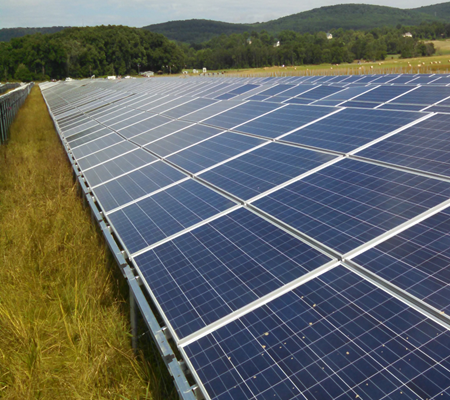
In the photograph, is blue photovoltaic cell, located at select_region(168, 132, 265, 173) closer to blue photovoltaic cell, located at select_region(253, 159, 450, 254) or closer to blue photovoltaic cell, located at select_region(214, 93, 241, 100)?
blue photovoltaic cell, located at select_region(253, 159, 450, 254)

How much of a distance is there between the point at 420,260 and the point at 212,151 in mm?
7124

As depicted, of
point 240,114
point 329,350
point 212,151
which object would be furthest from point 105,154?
point 329,350

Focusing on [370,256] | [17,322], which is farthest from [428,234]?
[17,322]

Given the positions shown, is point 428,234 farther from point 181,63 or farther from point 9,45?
point 9,45

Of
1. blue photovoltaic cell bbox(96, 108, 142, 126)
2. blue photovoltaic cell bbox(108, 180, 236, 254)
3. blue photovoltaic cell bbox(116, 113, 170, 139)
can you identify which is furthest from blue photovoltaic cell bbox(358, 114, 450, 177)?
blue photovoltaic cell bbox(96, 108, 142, 126)

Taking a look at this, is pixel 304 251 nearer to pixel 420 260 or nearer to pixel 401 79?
pixel 420 260

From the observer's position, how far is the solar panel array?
3.68m

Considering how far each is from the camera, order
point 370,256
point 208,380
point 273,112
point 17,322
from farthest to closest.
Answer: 1. point 273,112
2. point 17,322
3. point 370,256
4. point 208,380

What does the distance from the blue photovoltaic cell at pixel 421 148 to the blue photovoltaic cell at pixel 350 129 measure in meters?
0.51

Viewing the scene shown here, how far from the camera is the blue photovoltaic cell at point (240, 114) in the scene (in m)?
13.4

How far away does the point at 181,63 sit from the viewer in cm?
18088

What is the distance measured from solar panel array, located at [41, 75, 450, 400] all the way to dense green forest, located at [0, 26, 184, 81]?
538 ft

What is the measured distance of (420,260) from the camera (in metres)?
4.58

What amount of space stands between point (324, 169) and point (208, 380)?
5.08 metres
